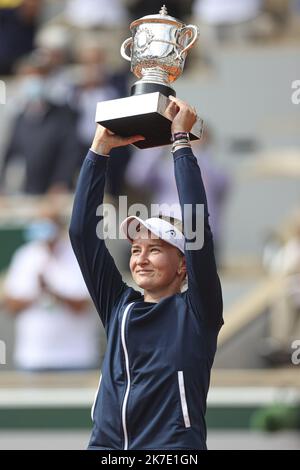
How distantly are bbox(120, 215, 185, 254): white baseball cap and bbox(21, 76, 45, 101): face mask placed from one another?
18.6 feet

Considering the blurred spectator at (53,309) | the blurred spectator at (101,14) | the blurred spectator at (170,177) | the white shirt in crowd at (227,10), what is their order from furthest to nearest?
the blurred spectator at (101,14)
the white shirt in crowd at (227,10)
the blurred spectator at (170,177)
the blurred spectator at (53,309)

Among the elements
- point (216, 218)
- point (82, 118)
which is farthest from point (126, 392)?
point (82, 118)

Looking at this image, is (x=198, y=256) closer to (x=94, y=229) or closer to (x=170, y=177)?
(x=94, y=229)

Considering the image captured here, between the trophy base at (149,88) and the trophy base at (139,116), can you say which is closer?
the trophy base at (139,116)

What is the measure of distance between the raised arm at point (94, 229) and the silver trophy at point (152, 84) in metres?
0.08

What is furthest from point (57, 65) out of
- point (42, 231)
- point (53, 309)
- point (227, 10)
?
point (53, 309)

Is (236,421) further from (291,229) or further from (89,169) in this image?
(89,169)

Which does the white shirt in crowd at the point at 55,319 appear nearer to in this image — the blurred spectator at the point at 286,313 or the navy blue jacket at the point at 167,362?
the blurred spectator at the point at 286,313

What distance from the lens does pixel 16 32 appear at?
1149 cm

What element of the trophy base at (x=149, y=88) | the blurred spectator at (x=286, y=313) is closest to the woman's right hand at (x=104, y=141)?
the trophy base at (x=149, y=88)

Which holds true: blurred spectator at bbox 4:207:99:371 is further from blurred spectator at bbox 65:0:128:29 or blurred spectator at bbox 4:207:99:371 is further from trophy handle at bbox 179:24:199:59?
trophy handle at bbox 179:24:199:59

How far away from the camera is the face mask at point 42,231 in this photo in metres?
8.65

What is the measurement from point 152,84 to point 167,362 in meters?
0.89

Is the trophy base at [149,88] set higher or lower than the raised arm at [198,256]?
higher
